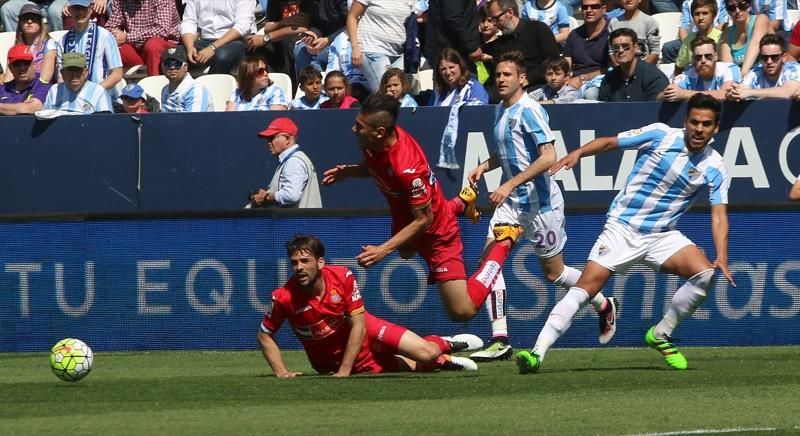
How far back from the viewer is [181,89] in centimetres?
1529

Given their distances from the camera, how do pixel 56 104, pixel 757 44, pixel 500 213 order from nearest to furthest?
1. pixel 500 213
2. pixel 757 44
3. pixel 56 104

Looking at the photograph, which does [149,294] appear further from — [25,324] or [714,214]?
[714,214]

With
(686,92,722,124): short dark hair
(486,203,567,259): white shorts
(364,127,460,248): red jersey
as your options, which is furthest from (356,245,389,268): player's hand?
(686,92,722,124): short dark hair

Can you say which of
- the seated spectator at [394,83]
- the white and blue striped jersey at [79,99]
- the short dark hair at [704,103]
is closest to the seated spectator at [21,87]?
the white and blue striped jersey at [79,99]

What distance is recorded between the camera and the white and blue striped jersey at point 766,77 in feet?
44.2

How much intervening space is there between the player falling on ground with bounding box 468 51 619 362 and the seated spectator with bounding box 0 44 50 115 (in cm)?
614

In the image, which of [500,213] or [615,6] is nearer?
[500,213]

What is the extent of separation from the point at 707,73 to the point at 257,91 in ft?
15.1

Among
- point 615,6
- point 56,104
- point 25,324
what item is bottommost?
point 25,324

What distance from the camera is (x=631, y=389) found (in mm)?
8773

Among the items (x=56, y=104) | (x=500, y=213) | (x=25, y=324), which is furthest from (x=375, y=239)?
(x=56, y=104)

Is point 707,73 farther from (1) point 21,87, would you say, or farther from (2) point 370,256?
(1) point 21,87

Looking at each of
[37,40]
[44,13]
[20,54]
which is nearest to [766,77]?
[20,54]

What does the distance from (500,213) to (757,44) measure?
13.8ft
